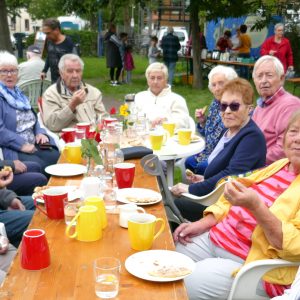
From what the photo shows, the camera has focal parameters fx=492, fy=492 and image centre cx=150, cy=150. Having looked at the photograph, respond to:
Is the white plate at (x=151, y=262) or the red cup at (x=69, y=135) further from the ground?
the red cup at (x=69, y=135)

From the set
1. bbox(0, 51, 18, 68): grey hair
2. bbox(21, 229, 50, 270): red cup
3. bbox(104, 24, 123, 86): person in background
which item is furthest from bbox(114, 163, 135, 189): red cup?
bbox(104, 24, 123, 86): person in background

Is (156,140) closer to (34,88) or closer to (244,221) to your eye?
(244,221)

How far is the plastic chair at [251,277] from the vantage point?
220 centimetres

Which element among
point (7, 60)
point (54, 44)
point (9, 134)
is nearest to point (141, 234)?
point (9, 134)

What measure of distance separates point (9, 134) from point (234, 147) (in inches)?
86.3

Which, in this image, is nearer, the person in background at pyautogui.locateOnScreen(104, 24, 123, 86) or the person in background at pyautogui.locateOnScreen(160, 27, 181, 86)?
the person in background at pyautogui.locateOnScreen(160, 27, 181, 86)

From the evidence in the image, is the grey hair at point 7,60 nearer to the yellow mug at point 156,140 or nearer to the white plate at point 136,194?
→ the yellow mug at point 156,140

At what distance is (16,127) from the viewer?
462 cm

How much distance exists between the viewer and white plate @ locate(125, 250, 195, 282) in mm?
1810

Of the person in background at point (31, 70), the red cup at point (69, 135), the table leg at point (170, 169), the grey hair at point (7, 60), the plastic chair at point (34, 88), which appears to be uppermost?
the grey hair at point (7, 60)

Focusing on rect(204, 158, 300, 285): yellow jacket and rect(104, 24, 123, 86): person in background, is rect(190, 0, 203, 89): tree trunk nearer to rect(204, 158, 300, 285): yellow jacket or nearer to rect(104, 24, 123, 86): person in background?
rect(104, 24, 123, 86): person in background

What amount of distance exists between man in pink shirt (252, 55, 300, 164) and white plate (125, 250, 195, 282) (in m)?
2.12

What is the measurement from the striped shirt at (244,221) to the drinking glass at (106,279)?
0.97 metres

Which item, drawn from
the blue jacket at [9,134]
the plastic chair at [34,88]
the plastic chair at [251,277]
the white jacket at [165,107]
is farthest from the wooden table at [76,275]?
the plastic chair at [34,88]
